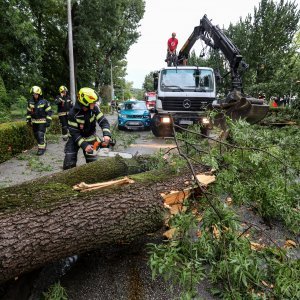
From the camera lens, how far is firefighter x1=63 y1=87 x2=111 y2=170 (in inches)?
168

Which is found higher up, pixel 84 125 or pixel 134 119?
pixel 84 125

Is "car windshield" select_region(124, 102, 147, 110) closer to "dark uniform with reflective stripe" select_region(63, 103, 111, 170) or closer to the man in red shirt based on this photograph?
the man in red shirt

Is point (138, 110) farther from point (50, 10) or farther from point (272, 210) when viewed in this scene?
point (50, 10)

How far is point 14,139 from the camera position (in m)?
7.42

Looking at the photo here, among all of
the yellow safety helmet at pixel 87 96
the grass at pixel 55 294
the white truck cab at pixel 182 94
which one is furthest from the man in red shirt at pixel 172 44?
the grass at pixel 55 294

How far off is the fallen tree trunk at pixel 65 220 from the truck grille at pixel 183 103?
602cm

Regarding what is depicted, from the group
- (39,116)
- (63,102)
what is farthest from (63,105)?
(39,116)

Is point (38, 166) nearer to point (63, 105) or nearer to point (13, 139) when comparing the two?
point (13, 139)

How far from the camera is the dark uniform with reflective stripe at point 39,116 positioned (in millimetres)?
7555

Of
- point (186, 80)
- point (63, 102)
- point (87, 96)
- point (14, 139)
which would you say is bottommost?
point (14, 139)

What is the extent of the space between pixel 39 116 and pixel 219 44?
18.5 feet

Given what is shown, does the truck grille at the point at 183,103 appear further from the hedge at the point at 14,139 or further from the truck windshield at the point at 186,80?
the hedge at the point at 14,139

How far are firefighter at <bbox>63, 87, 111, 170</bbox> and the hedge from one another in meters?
2.89

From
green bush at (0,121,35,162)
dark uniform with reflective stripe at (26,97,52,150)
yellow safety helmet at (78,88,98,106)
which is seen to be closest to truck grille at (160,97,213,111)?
dark uniform with reflective stripe at (26,97,52,150)
